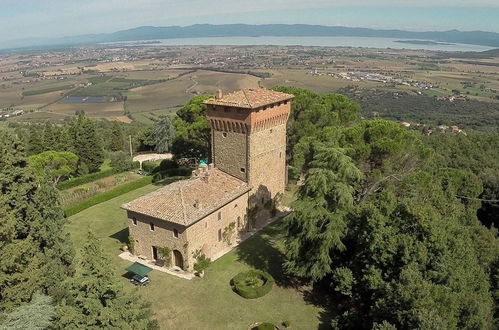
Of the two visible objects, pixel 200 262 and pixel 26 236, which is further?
pixel 200 262

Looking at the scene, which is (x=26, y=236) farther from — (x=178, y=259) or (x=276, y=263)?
(x=276, y=263)

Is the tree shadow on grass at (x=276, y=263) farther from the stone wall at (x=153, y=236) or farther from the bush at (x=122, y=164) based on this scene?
the bush at (x=122, y=164)

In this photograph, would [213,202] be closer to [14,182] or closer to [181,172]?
[14,182]

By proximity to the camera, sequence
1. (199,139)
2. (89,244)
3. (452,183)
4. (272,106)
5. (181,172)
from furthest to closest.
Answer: (181,172) → (199,139) → (452,183) → (272,106) → (89,244)

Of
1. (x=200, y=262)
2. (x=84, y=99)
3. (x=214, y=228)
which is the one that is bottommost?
(x=84, y=99)

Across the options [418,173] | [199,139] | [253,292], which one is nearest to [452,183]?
[418,173]

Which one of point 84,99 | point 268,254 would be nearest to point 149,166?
point 268,254

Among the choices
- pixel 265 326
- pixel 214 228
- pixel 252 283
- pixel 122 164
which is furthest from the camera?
pixel 122 164

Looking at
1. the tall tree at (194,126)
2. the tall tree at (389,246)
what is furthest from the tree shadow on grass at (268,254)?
the tall tree at (194,126)

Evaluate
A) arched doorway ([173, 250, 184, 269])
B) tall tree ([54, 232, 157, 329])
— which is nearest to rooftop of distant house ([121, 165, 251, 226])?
arched doorway ([173, 250, 184, 269])
